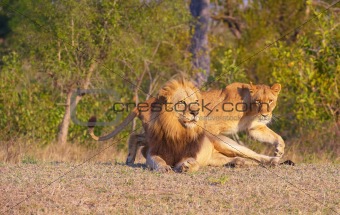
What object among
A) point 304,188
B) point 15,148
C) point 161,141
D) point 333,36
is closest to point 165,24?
point 333,36

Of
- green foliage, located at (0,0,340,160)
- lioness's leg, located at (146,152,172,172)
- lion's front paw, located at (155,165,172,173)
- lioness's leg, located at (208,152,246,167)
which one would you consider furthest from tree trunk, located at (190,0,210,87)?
lion's front paw, located at (155,165,172,173)

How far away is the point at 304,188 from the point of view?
6.25 m

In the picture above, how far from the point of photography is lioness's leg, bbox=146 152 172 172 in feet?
23.0

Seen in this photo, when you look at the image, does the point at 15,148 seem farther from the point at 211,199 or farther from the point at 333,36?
the point at 333,36

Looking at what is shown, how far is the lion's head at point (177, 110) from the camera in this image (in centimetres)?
715

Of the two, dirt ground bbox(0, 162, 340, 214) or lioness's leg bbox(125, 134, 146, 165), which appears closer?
dirt ground bbox(0, 162, 340, 214)

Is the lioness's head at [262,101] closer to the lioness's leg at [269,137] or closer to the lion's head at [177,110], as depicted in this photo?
the lioness's leg at [269,137]

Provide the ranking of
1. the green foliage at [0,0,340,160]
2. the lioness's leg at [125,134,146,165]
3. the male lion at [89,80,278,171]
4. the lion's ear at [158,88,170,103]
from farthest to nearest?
the green foliage at [0,0,340,160], the lioness's leg at [125,134,146,165], the lion's ear at [158,88,170,103], the male lion at [89,80,278,171]

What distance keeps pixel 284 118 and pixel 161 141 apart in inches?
257

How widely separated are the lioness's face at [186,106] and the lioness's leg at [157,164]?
1.54 feet

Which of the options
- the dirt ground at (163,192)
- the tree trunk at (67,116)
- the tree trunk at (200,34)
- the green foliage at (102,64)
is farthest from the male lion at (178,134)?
the tree trunk at (200,34)

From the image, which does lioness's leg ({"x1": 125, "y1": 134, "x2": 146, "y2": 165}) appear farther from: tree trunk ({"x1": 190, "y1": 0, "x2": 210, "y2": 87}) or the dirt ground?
tree trunk ({"x1": 190, "y1": 0, "x2": 210, "y2": 87})

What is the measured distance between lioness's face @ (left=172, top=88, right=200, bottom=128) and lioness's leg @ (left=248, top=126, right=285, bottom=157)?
1361 mm

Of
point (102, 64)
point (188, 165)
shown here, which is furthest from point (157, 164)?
point (102, 64)
